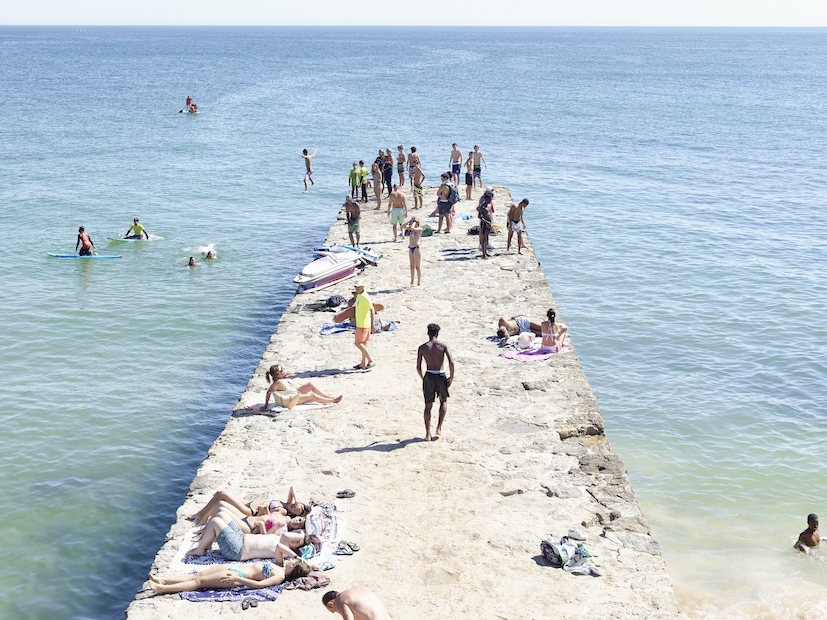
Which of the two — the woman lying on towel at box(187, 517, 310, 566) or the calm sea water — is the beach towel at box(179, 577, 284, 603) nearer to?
the woman lying on towel at box(187, 517, 310, 566)

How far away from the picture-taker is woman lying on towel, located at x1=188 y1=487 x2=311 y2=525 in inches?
424

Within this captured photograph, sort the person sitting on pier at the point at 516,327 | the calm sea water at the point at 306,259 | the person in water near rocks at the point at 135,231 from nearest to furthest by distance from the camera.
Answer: the calm sea water at the point at 306,259 < the person sitting on pier at the point at 516,327 < the person in water near rocks at the point at 135,231

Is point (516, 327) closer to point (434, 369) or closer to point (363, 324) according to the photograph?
point (363, 324)

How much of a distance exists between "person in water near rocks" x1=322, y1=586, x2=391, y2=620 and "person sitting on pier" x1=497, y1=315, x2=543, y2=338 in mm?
8858

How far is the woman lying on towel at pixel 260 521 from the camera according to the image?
34.4 ft

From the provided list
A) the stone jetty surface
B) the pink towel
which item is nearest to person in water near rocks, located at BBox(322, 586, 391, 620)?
the stone jetty surface

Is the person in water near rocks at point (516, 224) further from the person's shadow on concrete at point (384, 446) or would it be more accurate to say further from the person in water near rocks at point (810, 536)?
the person in water near rocks at point (810, 536)

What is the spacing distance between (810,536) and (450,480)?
5.44 meters

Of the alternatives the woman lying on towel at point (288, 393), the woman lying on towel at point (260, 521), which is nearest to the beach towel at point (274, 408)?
the woman lying on towel at point (288, 393)

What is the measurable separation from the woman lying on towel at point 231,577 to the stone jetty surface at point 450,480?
0.17 metres

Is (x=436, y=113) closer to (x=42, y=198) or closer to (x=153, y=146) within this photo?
(x=153, y=146)

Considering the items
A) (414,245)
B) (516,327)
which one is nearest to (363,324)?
(516,327)

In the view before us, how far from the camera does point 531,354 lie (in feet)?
53.6

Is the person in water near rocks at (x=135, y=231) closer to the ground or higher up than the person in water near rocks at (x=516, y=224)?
closer to the ground
